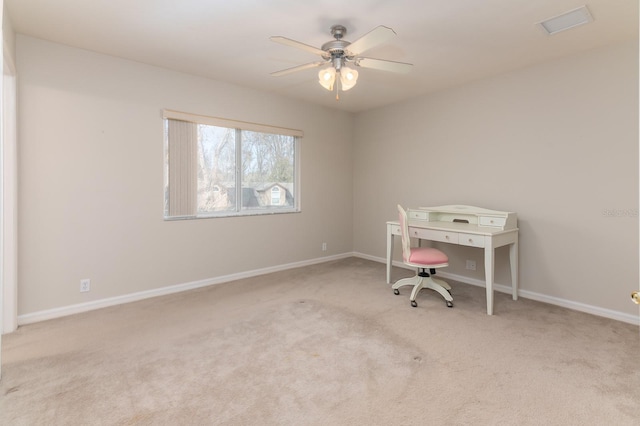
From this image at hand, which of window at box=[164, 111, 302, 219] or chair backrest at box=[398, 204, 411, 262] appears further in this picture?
window at box=[164, 111, 302, 219]

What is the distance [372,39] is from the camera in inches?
83.7

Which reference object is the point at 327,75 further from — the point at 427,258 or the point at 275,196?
the point at 275,196

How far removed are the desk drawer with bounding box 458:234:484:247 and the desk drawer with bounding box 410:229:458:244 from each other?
62 mm

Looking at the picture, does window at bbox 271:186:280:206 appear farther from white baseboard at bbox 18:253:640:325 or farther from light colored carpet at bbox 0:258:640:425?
light colored carpet at bbox 0:258:640:425

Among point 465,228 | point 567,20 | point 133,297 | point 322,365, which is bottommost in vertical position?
point 322,365

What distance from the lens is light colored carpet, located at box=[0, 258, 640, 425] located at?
1.67 m

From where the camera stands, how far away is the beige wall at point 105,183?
9.20ft

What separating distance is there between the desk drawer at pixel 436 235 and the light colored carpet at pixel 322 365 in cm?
64

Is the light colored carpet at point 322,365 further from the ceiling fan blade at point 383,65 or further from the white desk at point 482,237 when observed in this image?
the ceiling fan blade at point 383,65

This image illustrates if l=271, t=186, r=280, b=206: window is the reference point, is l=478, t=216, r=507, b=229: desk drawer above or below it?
below

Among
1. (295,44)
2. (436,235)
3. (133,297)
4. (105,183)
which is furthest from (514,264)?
(105,183)

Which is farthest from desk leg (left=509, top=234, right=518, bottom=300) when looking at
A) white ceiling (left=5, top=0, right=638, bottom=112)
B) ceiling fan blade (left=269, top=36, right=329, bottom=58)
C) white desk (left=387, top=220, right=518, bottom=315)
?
ceiling fan blade (left=269, top=36, right=329, bottom=58)

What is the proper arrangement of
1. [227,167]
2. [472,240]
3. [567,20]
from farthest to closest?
[227,167]
[472,240]
[567,20]

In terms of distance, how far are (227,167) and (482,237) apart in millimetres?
2963
